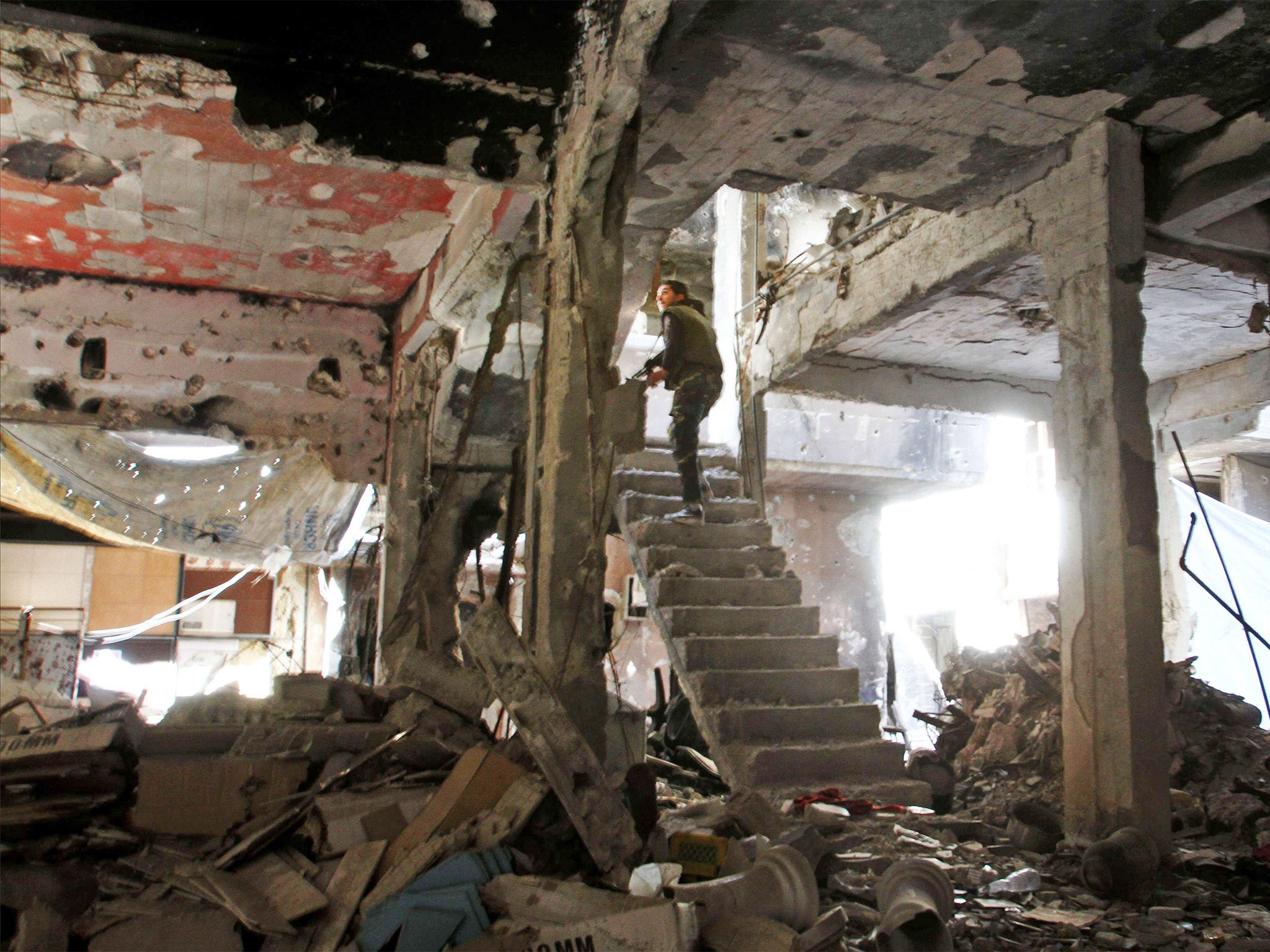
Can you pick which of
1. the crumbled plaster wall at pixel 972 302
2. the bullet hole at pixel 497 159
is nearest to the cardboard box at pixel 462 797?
the bullet hole at pixel 497 159

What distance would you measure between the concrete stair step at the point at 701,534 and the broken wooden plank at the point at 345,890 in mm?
3960

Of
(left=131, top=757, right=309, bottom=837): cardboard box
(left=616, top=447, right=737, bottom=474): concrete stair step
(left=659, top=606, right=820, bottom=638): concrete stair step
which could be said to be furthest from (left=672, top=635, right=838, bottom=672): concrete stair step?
(left=131, top=757, right=309, bottom=837): cardboard box

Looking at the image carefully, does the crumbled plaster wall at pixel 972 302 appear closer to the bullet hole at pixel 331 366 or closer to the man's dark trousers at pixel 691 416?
the man's dark trousers at pixel 691 416

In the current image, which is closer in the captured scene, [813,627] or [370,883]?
[370,883]

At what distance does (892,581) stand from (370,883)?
1186 cm

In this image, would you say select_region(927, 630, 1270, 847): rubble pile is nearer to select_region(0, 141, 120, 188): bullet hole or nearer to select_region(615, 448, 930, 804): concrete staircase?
select_region(615, 448, 930, 804): concrete staircase

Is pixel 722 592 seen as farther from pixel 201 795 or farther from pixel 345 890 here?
pixel 345 890

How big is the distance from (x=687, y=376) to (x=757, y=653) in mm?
2015

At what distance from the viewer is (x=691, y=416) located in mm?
6473

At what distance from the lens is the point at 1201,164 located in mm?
4414

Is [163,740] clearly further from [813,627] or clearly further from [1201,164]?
[1201,164]

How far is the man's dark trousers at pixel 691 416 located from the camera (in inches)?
253

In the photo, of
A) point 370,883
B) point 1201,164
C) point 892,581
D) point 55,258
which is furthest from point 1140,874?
point 892,581

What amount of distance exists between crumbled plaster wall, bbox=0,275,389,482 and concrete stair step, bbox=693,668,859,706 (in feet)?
11.3
